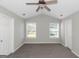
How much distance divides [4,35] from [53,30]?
249 inches

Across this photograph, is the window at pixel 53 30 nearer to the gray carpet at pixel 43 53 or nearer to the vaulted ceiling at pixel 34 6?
the gray carpet at pixel 43 53

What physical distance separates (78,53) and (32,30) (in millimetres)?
6576

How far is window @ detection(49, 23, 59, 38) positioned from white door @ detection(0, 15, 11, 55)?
5990 millimetres

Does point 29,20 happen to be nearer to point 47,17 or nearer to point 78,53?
point 47,17

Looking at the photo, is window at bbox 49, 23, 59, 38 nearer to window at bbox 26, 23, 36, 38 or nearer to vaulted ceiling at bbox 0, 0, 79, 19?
window at bbox 26, 23, 36, 38

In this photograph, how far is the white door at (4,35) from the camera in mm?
6668

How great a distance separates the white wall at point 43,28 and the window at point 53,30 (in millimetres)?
298

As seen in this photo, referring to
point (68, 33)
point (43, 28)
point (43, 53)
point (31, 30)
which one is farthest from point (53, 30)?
point (43, 53)

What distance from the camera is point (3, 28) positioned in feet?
22.1

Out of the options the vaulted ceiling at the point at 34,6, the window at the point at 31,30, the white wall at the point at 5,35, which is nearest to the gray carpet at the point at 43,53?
the white wall at the point at 5,35

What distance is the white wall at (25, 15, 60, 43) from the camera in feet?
39.4

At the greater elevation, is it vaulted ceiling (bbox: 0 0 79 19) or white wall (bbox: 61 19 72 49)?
vaulted ceiling (bbox: 0 0 79 19)

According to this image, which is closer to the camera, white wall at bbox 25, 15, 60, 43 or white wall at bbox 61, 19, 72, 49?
white wall at bbox 61, 19, 72, 49

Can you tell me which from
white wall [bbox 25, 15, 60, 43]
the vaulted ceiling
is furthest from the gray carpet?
white wall [bbox 25, 15, 60, 43]
